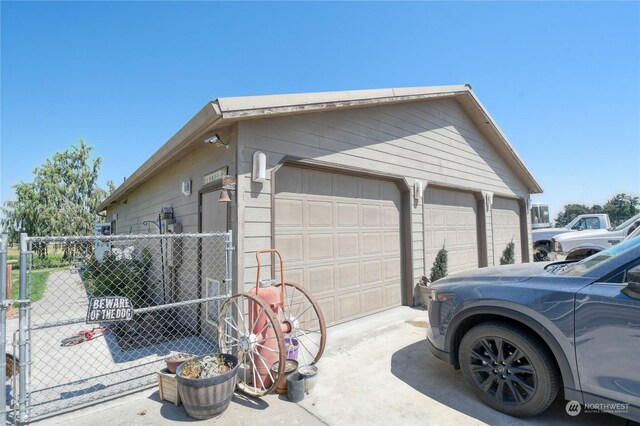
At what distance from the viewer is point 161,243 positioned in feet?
19.9

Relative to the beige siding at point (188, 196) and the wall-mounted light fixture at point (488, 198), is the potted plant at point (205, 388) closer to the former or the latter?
the beige siding at point (188, 196)

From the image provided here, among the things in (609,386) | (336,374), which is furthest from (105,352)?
(609,386)

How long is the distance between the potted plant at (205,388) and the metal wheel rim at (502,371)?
6.84 feet

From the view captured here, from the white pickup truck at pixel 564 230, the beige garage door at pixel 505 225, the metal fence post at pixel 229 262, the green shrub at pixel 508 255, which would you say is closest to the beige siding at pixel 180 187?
the metal fence post at pixel 229 262

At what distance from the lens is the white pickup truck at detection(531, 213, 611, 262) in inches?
447

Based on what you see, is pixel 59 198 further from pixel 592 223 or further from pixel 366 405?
pixel 592 223

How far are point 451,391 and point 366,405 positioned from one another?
2.73 ft

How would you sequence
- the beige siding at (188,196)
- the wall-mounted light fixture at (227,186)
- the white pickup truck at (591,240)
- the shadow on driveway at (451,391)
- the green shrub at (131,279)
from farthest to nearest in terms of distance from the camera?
the white pickup truck at (591,240) → the green shrub at (131,279) → the beige siding at (188,196) → the wall-mounted light fixture at (227,186) → the shadow on driveway at (451,391)

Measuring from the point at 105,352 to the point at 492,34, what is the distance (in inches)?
322

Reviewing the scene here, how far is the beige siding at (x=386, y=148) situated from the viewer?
368 cm

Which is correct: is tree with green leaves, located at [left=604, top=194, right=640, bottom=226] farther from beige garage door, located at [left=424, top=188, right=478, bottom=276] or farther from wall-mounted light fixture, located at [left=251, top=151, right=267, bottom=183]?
wall-mounted light fixture, located at [left=251, top=151, right=267, bottom=183]

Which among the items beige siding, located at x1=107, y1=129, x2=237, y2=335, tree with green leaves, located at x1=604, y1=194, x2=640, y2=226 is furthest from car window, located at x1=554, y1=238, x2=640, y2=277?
tree with green leaves, located at x1=604, y1=194, x2=640, y2=226

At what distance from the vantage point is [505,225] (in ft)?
30.3

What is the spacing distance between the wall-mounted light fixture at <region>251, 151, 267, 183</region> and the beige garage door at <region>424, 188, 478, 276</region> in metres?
3.95
